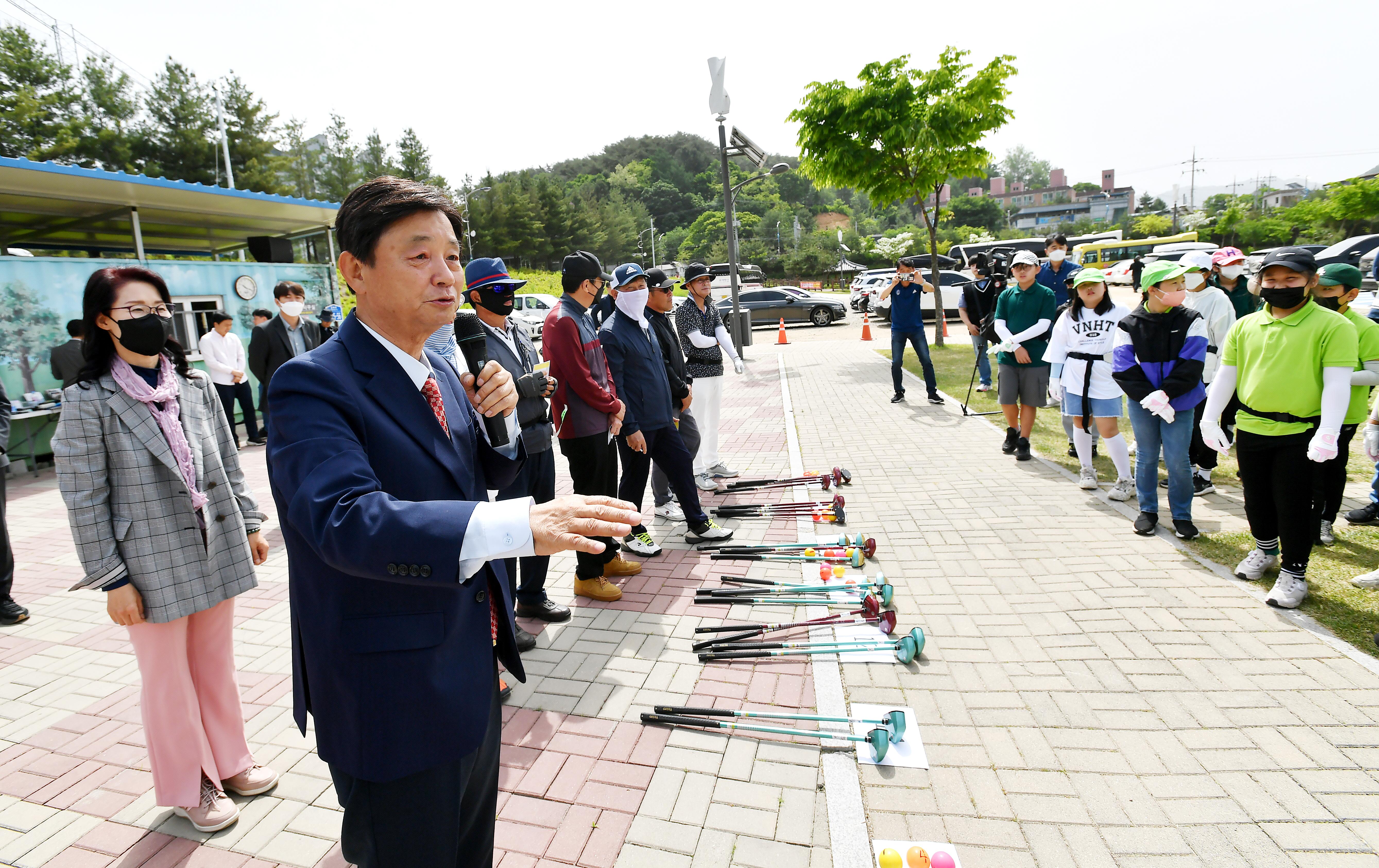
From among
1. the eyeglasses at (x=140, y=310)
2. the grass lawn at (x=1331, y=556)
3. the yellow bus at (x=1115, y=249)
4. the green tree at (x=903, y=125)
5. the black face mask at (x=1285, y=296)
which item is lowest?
the grass lawn at (x=1331, y=556)

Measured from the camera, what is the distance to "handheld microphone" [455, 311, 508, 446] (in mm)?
1931

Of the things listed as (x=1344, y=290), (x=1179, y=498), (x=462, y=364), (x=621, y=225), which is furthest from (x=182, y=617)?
(x=621, y=225)

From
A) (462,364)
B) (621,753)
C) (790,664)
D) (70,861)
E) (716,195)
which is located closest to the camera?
(462,364)

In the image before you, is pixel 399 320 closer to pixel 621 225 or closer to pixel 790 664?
pixel 790 664

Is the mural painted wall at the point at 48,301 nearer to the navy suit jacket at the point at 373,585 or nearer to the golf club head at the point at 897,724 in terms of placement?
the navy suit jacket at the point at 373,585

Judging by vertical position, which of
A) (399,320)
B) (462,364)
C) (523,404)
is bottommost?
(523,404)

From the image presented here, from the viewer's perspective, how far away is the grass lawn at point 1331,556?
3.89 m

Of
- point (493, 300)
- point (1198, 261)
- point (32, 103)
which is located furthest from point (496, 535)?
point (32, 103)

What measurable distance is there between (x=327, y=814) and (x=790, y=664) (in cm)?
232

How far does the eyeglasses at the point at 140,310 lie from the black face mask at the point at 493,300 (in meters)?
1.54

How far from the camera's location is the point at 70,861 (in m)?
2.70

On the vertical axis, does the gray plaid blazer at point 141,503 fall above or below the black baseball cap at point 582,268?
below

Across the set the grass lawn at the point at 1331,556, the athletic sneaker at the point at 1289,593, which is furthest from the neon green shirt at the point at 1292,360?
the grass lawn at the point at 1331,556

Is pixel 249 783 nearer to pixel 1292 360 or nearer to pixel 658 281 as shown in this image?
pixel 658 281
